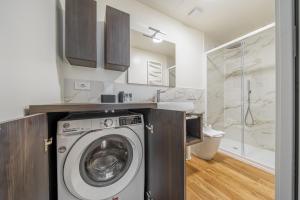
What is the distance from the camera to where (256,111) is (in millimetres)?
2604

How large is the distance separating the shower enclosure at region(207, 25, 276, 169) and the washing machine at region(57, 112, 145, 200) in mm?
1913

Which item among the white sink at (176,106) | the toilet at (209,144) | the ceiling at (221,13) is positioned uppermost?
the ceiling at (221,13)

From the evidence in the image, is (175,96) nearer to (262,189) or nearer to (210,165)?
(210,165)

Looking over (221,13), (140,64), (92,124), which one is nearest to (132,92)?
(140,64)

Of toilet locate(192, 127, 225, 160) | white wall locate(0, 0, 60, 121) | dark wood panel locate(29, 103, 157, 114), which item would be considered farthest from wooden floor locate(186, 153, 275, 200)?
white wall locate(0, 0, 60, 121)

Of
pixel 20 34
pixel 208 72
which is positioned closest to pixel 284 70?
pixel 20 34

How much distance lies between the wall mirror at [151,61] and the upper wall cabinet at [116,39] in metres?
0.30

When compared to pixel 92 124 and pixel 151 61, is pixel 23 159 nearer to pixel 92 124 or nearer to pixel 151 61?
pixel 92 124

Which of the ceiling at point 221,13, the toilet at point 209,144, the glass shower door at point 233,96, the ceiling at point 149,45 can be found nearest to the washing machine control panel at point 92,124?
the ceiling at point 149,45

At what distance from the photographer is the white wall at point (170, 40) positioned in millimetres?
1624

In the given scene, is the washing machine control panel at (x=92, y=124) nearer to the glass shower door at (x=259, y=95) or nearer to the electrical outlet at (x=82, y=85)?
the electrical outlet at (x=82, y=85)

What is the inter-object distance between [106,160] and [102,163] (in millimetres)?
35

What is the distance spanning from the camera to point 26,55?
84cm

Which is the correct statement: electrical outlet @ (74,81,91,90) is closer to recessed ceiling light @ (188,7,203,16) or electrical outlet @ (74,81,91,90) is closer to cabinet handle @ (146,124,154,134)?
cabinet handle @ (146,124,154,134)
